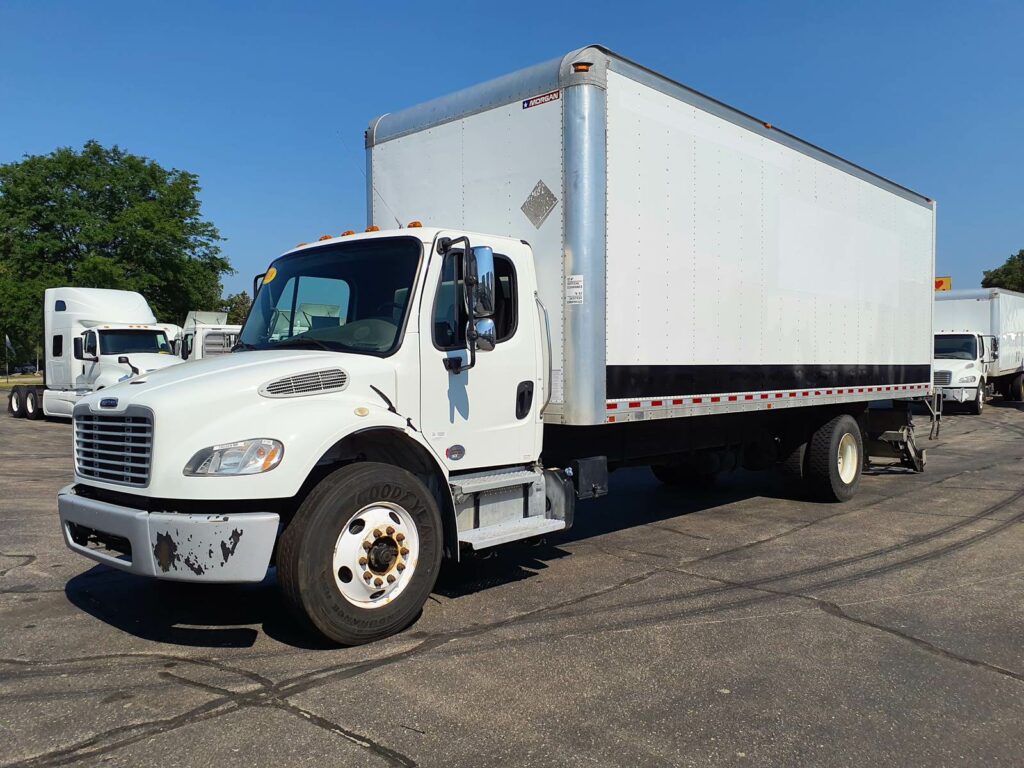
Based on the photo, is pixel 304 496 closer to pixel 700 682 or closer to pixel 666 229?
pixel 700 682

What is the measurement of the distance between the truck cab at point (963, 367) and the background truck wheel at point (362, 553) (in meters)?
21.1

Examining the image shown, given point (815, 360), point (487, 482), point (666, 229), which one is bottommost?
point (487, 482)

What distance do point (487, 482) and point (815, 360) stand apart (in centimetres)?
476

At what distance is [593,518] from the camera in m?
8.88

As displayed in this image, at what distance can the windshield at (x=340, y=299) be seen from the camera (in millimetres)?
5270

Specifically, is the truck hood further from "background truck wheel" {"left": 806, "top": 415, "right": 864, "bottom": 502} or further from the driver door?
"background truck wheel" {"left": 806, "top": 415, "right": 864, "bottom": 502}

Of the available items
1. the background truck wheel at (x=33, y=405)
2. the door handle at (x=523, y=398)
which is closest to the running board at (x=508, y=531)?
the door handle at (x=523, y=398)

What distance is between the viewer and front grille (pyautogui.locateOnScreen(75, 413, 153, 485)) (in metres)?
4.46

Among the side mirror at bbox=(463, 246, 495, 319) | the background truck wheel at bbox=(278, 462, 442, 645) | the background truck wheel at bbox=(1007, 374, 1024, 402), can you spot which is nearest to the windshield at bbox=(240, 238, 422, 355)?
the side mirror at bbox=(463, 246, 495, 319)

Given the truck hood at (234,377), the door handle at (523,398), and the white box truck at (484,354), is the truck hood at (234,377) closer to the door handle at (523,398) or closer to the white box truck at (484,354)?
the white box truck at (484,354)

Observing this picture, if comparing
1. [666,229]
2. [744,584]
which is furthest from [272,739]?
[666,229]

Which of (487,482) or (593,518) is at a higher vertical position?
(487,482)

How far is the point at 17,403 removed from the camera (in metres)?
24.3

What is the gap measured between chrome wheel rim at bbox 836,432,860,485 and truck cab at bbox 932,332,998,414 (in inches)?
563
